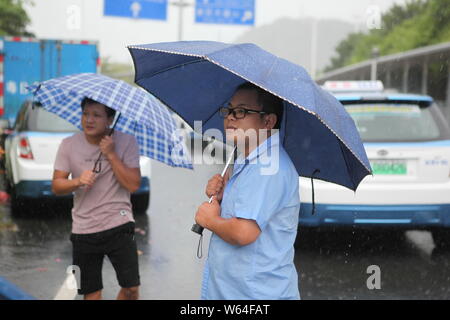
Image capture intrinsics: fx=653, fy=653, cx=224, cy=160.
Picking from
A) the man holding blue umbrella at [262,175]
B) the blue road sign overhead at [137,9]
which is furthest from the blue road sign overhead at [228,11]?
the man holding blue umbrella at [262,175]

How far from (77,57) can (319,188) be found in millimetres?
9361

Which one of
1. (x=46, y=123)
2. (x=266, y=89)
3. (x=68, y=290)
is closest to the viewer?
(x=266, y=89)

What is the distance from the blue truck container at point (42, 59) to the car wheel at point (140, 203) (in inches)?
228

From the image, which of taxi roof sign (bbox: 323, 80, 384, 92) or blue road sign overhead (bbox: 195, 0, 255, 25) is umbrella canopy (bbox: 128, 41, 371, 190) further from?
blue road sign overhead (bbox: 195, 0, 255, 25)

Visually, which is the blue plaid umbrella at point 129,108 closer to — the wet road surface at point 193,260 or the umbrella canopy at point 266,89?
the umbrella canopy at point 266,89

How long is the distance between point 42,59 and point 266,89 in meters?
12.7

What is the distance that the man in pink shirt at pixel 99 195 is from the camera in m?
3.77

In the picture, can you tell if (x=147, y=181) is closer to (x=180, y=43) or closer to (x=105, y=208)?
(x=105, y=208)

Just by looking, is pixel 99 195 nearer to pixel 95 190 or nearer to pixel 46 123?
pixel 95 190

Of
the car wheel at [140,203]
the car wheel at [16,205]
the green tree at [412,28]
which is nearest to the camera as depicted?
the car wheel at [16,205]

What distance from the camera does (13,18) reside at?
20.5 meters

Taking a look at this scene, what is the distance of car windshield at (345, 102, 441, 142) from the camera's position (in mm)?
6191

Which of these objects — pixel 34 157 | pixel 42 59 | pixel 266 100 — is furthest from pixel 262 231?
pixel 42 59

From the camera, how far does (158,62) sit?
297cm
